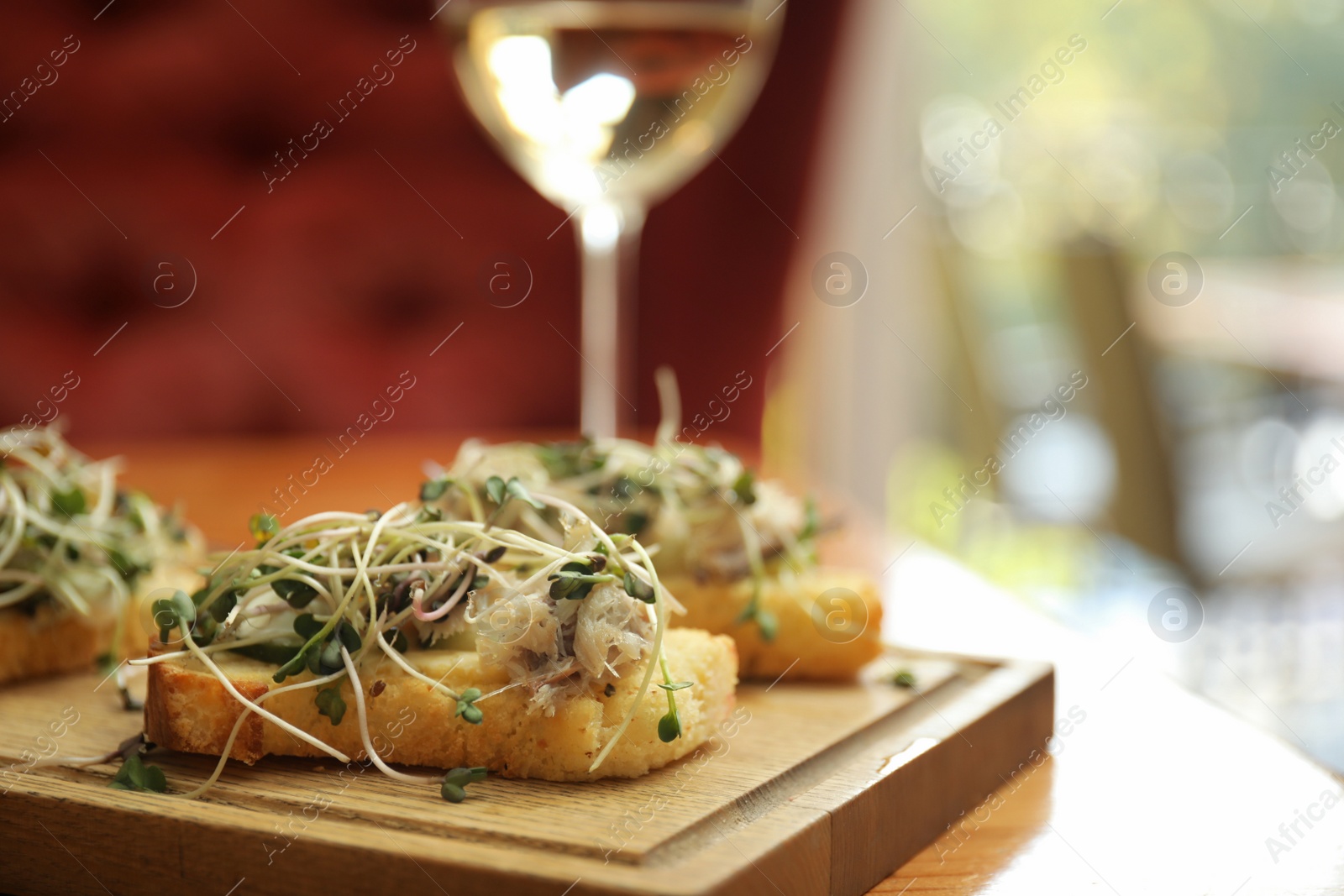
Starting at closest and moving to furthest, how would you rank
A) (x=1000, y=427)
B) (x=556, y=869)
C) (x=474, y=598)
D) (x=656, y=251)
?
(x=556, y=869), (x=474, y=598), (x=656, y=251), (x=1000, y=427)

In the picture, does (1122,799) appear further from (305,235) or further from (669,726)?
(305,235)

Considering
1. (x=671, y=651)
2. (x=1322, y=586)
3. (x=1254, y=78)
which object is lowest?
(x=1322, y=586)

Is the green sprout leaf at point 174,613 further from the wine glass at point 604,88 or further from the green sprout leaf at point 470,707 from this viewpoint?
the wine glass at point 604,88

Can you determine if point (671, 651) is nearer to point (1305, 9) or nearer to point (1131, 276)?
point (1131, 276)

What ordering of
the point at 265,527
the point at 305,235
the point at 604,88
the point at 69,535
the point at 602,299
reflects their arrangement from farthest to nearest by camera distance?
the point at 305,235 → the point at 602,299 → the point at 604,88 → the point at 69,535 → the point at 265,527

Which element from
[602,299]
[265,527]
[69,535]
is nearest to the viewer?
[265,527]

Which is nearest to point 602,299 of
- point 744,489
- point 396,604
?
point 744,489

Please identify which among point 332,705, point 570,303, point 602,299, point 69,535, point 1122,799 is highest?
point 570,303

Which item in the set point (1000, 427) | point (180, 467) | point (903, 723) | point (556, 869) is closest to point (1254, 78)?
point (1000, 427)
